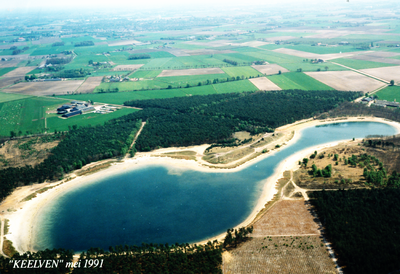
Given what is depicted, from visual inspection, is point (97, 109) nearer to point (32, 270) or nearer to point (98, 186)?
point (98, 186)

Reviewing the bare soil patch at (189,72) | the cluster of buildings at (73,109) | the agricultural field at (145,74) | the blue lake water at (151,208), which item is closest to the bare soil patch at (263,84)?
the bare soil patch at (189,72)

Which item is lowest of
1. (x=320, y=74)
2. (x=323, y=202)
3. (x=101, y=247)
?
(x=101, y=247)

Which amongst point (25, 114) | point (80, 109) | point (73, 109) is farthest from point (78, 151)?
point (25, 114)

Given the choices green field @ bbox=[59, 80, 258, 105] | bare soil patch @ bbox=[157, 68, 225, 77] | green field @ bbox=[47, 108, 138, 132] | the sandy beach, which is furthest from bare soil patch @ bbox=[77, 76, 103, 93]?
the sandy beach

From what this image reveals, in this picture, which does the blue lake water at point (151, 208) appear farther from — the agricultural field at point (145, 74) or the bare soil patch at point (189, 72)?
the agricultural field at point (145, 74)

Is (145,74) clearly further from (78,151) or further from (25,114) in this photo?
(78,151)

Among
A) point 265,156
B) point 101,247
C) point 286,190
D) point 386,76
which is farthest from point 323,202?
point 386,76
